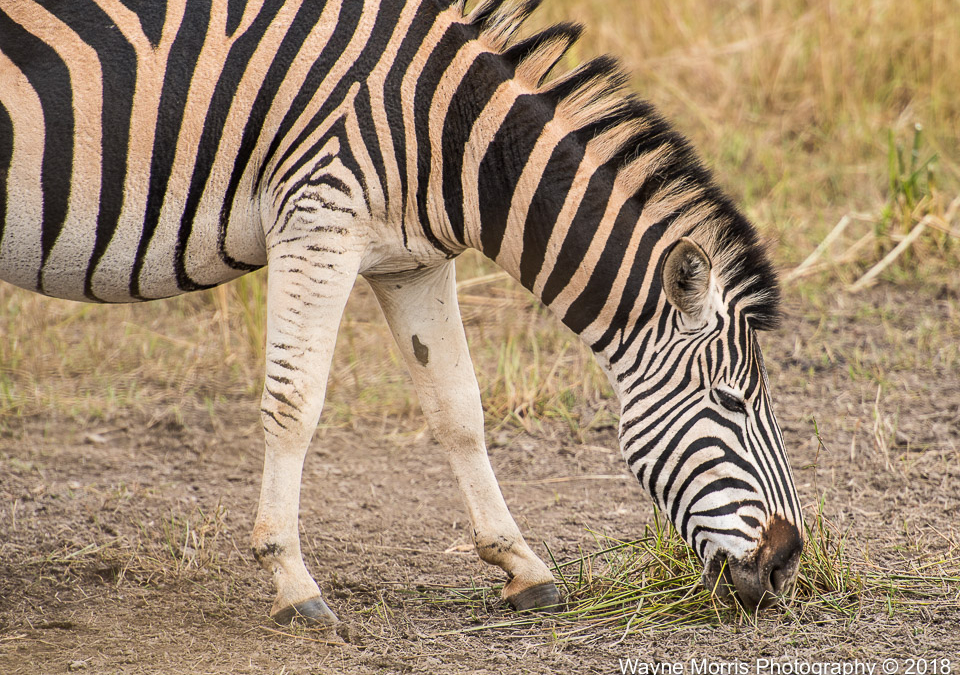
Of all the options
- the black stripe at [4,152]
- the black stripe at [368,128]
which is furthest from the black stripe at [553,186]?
the black stripe at [4,152]

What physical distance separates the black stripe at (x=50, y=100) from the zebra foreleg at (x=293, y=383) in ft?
2.39

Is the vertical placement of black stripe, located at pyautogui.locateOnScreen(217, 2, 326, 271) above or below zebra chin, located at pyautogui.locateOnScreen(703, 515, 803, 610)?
above

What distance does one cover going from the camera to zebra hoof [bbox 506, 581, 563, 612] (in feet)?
12.0

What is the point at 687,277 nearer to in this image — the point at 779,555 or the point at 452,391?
the point at 779,555

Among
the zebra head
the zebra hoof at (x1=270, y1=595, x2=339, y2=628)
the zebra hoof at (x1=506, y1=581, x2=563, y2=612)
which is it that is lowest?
the zebra hoof at (x1=270, y1=595, x2=339, y2=628)

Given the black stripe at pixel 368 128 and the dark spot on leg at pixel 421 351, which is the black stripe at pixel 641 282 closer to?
the dark spot on leg at pixel 421 351

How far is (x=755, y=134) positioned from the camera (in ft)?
27.5

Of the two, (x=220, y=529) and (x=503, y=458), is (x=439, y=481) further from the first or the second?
(x=220, y=529)

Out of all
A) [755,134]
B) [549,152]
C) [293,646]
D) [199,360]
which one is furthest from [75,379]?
[755,134]

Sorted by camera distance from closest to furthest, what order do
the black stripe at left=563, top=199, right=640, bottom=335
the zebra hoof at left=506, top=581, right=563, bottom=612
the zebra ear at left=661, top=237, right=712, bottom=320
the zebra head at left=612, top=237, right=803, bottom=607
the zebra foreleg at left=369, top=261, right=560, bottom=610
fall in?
the zebra ear at left=661, top=237, right=712, bottom=320, the zebra head at left=612, top=237, right=803, bottom=607, the black stripe at left=563, top=199, right=640, bottom=335, the zebra hoof at left=506, top=581, right=563, bottom=612, the zebra foreleg at left=369, top=261, right=560, bottom=610

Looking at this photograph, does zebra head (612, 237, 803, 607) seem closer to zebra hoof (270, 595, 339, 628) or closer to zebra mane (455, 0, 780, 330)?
zebra mane (455, 0, 780, 330)

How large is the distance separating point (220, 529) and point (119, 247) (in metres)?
1.40

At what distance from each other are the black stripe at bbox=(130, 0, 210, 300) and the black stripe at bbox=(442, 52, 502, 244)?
862 millimetres

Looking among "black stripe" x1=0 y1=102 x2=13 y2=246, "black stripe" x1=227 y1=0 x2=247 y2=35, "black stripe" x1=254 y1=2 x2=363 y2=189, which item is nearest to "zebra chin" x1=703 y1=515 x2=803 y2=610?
"black stripe" x1=254 y1=2 x2=363 y2=189
